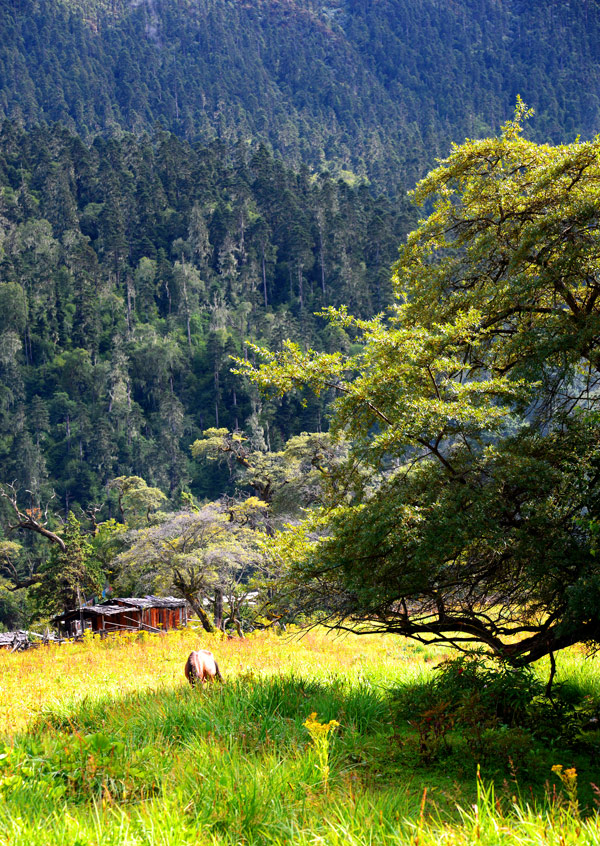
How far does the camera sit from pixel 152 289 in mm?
104500

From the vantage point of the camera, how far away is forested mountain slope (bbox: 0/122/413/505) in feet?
277

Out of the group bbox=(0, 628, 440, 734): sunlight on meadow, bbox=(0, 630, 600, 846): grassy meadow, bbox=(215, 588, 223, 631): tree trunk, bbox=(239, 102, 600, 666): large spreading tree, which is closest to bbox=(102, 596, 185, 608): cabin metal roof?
bbox=(215, 588, 223, 631): tree trunk

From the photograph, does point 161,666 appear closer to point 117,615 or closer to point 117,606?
point 117,606

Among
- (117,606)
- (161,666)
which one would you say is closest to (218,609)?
(117,606)

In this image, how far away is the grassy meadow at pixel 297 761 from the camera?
4090 mm

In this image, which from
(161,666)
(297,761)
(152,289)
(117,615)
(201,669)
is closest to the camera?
(297,761)

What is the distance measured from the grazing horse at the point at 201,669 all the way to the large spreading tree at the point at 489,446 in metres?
1.46

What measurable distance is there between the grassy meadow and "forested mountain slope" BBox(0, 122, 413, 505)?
64937 mm

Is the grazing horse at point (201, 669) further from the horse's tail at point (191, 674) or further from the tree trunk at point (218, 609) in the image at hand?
the tree trunk at point (218, 609)

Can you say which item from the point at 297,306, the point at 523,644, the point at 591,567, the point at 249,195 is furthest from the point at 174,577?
the point at 249,195

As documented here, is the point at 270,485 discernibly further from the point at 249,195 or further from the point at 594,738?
the point at 249,195

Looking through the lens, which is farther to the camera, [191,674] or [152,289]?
[152,289]

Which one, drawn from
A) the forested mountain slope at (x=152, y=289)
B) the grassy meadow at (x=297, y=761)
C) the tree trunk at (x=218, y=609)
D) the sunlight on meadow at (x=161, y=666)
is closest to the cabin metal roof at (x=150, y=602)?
the tree trunk at (x=218, y=609)

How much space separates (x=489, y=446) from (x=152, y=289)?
102 metres
